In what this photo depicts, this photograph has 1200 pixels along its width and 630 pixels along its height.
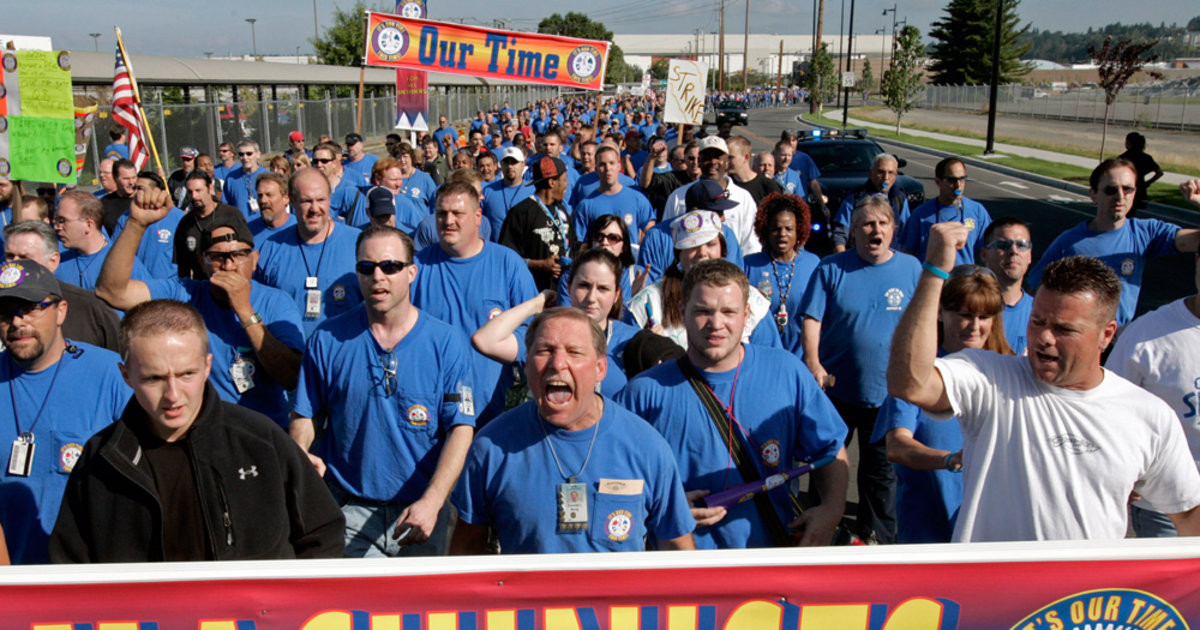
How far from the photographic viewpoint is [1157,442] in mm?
2725

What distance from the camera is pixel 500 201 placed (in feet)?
28.5

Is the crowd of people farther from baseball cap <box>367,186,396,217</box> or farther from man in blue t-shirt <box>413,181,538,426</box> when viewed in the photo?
baseball cap <box>367,186,396,217</box>

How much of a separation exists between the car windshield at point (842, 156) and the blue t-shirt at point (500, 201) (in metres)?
8.98

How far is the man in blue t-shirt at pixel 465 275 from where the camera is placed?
506 centimetres

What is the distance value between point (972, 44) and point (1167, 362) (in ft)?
258

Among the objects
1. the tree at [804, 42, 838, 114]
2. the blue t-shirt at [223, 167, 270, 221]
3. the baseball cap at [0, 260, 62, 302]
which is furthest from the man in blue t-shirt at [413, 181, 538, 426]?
the tree at [804, 42, 838, 114]

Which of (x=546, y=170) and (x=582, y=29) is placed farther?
(x=582, y=29)

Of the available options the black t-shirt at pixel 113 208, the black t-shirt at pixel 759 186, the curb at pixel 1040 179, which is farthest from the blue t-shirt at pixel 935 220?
the curb at pixel 1040 179

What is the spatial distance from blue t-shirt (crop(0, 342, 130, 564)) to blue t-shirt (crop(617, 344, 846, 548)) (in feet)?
6.83

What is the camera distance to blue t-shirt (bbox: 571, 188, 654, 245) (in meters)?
8.17

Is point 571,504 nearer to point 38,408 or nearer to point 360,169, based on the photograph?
point 38,408

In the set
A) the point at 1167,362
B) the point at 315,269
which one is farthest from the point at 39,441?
the point at 1167,362

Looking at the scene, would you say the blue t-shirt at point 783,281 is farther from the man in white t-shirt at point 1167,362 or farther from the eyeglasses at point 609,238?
the man in white t-shirt at point 1167,362

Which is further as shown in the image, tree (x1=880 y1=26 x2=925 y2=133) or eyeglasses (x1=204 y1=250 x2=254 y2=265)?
tree (x1=880 y1=26 x2=925 y2=133)
